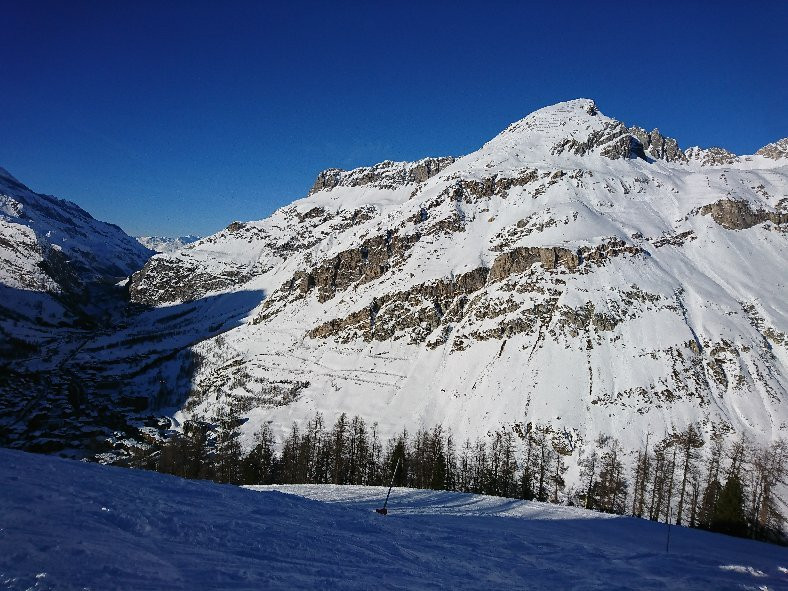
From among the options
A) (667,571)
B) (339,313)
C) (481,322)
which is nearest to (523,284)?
(481,322)

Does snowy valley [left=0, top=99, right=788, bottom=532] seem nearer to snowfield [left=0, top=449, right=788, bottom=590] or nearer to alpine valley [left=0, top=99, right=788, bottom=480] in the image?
alpine valley [left=0, top=99, right=788, bottom=480]

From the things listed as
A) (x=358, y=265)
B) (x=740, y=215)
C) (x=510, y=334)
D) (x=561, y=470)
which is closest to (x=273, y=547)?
(x=561, y=470)

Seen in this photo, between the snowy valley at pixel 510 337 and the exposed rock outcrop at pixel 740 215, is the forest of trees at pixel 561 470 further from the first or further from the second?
the exposed rock outcrop at pixel 740 215

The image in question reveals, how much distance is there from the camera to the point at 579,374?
9194 centimetres

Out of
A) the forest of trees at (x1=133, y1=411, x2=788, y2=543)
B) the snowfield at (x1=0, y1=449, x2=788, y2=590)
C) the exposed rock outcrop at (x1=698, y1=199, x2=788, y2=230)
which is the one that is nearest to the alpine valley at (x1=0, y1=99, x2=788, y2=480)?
the exposed rock outcrop at (x1=698, y1=199, x2=788, y2=230)

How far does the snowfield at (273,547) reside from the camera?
841cm

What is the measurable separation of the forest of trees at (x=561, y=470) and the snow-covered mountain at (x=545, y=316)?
281 inches

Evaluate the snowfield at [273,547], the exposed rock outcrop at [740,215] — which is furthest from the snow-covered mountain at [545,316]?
the snowfield at [273,547]

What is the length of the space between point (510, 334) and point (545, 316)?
30.1ft

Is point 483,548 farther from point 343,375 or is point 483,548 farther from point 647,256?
point 647,256

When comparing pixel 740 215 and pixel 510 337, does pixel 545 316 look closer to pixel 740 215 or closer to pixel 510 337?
pixel 510 337

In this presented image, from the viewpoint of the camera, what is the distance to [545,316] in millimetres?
107250

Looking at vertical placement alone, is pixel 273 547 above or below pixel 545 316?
below

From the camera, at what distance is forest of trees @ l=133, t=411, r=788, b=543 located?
4219cm
